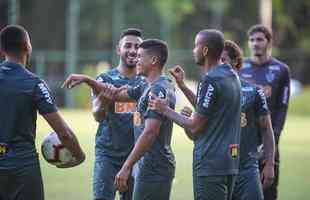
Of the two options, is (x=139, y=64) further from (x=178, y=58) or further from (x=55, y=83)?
(x=178, y=58)

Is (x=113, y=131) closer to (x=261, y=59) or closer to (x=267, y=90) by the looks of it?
(x=267, y=90)

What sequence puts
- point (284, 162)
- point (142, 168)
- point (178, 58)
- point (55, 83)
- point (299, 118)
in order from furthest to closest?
point (178, 58)
point (55, 83)
point (299, 118)
point (284, 162)
point (142, 168)

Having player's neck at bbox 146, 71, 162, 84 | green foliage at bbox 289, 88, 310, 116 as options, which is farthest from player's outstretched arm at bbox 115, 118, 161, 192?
green foliage at bbox 289, 88, 310, 116

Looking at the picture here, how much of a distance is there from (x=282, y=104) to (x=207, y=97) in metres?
3.32

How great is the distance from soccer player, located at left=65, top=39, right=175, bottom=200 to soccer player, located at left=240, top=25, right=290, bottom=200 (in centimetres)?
277

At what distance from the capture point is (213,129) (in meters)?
7.64

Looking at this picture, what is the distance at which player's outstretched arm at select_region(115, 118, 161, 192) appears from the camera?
770 centimetres

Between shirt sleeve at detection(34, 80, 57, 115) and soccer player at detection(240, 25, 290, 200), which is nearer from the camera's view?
shirt sleeve at detection(34, 80, 57, 115)

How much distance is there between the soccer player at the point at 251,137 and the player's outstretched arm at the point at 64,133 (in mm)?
1844

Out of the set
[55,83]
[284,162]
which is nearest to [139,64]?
[284,162]

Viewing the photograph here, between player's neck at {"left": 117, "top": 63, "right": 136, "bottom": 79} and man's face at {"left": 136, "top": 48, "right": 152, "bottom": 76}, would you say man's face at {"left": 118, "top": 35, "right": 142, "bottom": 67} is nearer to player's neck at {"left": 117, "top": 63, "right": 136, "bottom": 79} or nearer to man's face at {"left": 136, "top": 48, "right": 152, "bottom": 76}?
player's neck at {"left": 117, "top": 63, "right": 136, "bottom": 79}

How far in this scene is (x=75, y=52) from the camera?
4000 cm

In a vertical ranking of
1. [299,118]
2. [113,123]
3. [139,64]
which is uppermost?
[139,64]

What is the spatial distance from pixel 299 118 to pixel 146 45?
26.0 meters
